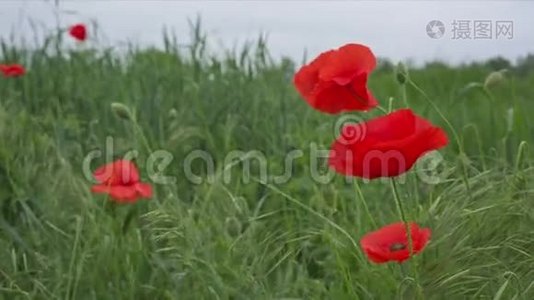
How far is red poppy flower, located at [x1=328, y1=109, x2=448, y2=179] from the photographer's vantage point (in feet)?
3.81

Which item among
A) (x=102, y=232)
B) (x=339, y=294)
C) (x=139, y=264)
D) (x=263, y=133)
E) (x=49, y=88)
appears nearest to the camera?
(x=339, y=294)

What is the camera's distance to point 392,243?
1266 mm

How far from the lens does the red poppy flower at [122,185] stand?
5.38ft

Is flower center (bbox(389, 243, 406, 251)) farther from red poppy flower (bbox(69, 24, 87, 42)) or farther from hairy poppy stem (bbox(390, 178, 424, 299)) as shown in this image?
red poppy flower (bbox(69, 24, 87, 42))

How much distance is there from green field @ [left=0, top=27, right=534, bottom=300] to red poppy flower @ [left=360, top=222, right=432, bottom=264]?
2.8 inches

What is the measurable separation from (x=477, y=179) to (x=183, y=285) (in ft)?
1.43

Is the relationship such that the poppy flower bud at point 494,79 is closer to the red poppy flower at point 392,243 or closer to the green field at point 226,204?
the green field at point 226,204

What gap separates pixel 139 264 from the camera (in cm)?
155

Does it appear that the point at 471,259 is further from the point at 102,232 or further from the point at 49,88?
the point at 49,88

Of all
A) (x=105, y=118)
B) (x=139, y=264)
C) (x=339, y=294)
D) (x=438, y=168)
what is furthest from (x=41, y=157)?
(x=339, y=294)

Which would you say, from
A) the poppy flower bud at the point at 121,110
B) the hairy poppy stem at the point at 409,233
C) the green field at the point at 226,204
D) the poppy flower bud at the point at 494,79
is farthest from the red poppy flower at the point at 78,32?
the hairy poppy stem at the point at 409,233

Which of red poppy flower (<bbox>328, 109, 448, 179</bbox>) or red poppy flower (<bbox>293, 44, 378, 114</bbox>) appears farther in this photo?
red poppy flower (<bbox>293, 44, 378, 114</bbox>)

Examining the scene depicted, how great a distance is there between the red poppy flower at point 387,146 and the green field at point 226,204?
175 millimetres

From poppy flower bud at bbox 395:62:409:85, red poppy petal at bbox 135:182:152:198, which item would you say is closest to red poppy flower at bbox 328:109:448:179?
poppy flower bud at bbox 395:62:409:85
